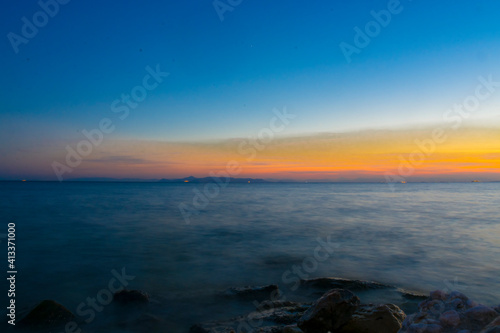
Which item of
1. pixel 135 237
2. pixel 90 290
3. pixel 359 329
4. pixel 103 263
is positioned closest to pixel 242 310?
pixel 359 329

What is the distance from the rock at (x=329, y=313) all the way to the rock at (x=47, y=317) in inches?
174

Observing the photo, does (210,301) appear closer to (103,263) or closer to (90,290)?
(90,290)

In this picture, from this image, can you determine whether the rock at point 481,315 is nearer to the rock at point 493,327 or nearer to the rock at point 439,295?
the rock at point 493,327

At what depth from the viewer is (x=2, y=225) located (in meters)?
21.2

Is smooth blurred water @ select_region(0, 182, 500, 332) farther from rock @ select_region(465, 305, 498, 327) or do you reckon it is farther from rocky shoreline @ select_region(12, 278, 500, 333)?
rock @ select_region(465, 305, 498, 327)

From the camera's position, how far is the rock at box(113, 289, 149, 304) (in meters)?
7.40

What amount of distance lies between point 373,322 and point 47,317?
581 centimetres

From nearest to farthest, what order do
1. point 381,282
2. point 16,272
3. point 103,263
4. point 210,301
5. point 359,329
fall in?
point 359,329 < point 210,301 < point 381,282 < point 16,272 < point 103,263

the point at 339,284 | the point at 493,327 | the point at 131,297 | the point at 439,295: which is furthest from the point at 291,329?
the point at 131,297

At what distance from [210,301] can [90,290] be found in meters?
3.39

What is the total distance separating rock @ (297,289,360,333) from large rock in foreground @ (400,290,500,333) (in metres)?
2.04

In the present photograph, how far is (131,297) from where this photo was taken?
295 inches

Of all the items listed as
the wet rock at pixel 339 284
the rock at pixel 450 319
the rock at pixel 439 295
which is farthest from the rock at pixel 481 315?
the wet rock at pixel 339 284

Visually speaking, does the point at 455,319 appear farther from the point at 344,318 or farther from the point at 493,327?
the point at 344,318
